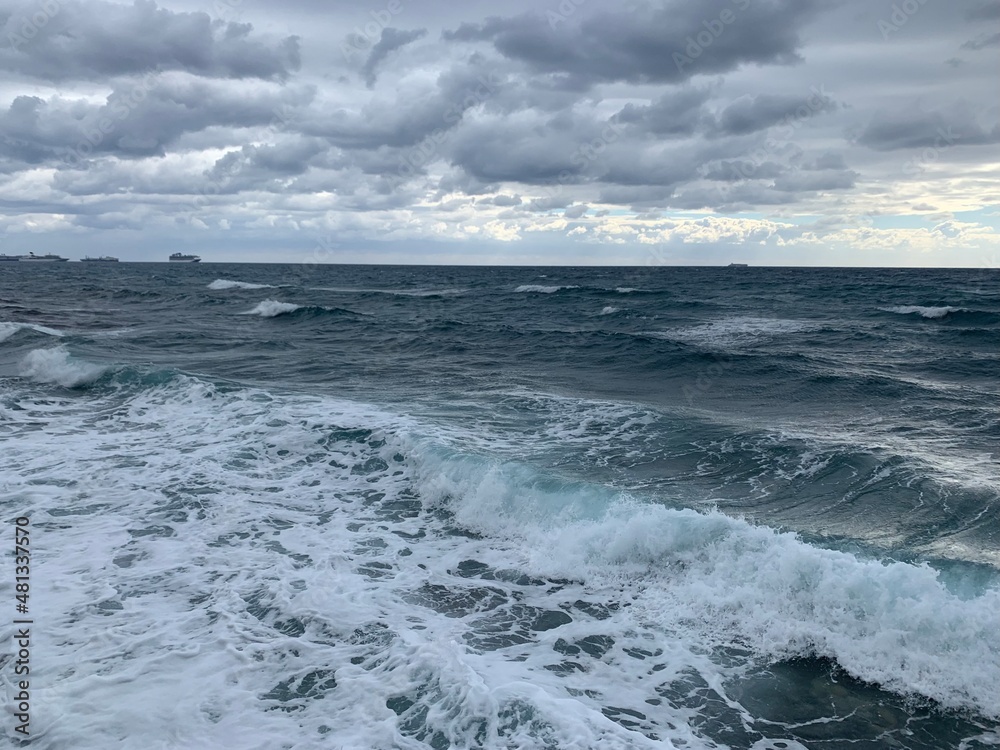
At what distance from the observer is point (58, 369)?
20.7 meters

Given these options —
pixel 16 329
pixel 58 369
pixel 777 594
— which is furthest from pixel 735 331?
pixel 16 329

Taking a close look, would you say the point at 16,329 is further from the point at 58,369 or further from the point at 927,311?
the point at 927,311

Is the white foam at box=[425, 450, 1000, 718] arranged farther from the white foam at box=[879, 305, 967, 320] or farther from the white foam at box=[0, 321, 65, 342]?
the white foam at box=[879, 305, 967, 320]

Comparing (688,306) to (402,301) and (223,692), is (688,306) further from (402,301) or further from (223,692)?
(223,692)

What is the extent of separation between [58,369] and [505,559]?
1795 centimetres

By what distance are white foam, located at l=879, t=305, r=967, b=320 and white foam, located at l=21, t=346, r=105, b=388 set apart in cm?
3962

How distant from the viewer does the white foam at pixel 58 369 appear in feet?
65.2

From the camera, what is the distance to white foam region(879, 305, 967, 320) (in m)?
37.1

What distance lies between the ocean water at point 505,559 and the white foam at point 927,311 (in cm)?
1831

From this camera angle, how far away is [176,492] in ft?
37.3

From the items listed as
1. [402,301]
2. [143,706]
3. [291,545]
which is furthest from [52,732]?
[402,301]

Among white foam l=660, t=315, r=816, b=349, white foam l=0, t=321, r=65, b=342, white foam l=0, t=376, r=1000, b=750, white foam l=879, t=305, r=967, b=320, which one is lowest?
white foam l=0, t=376, r=1000, b=750

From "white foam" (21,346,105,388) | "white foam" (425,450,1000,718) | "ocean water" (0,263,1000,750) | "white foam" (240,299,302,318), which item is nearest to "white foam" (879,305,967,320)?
"ocean water" (0,263,1000,750)

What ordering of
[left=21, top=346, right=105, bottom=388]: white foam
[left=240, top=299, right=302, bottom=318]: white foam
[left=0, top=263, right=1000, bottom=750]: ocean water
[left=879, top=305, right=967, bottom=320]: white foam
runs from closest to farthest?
[left=0, top=263, right=1000, bottom=750]: ocean water
[left=21, top=346, right=105, bottom=388]: white foam
[left=879, top=305, right=967, bottom=320]: white foam
[left=240, top=299, right=302, bottom=318]: white foam
